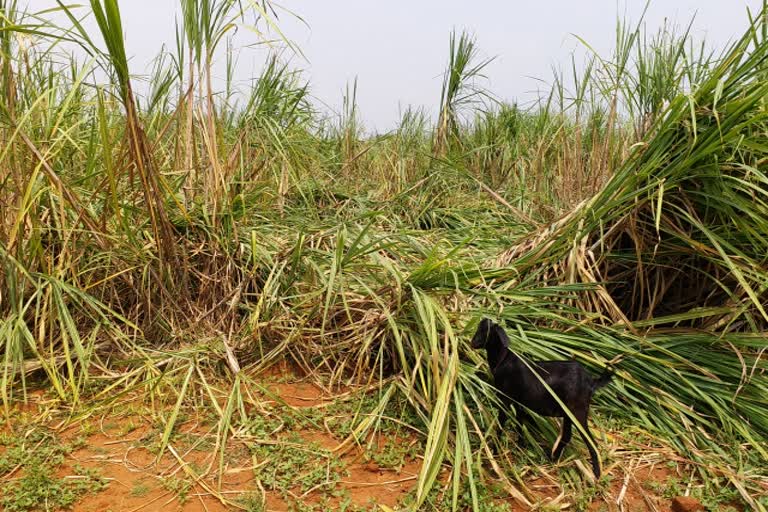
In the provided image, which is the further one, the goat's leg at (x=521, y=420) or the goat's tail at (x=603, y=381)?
the goat's leg at (x=521, y=420)

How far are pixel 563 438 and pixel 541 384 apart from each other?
0.19 meters

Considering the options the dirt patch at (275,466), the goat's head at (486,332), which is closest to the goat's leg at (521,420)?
the dirt patch at (275,466)

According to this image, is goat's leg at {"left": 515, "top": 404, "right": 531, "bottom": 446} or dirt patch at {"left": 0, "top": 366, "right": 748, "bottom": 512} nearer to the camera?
dirt patch at {"left": 0, "top": 366, "right": 748, "bottom": 512}

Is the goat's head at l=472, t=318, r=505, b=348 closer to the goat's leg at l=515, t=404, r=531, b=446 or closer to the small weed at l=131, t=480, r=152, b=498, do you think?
the goat's leg at l=515, t=404, r=531, b=446

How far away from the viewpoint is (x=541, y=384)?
1.61 m

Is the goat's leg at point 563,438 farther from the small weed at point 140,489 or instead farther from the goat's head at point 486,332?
the small weed at point 140,489

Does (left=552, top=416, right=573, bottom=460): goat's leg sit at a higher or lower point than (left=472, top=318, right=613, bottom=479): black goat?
lower

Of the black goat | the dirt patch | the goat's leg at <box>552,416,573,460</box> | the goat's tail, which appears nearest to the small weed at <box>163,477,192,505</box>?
the dirt patch

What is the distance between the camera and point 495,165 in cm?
458

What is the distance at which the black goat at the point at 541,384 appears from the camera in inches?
61.4

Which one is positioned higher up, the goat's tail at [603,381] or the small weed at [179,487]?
the goat's tail at [603,381]

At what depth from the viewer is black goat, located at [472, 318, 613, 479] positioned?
1.56m

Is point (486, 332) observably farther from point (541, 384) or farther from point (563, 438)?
point (563, 438)

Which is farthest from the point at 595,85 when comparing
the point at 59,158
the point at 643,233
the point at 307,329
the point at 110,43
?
the point at 59,158
